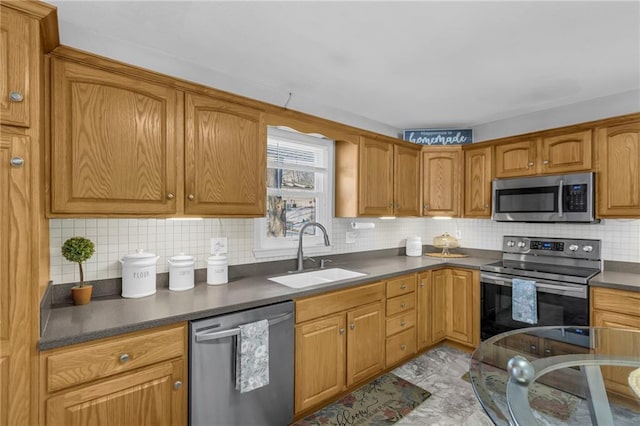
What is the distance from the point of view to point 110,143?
1644mm

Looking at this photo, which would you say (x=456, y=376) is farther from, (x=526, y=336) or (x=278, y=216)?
(x=278, y=216)

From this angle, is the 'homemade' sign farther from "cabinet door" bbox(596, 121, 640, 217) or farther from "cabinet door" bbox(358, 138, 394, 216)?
"cabinet door" bbox(596, 121, 640, 217)

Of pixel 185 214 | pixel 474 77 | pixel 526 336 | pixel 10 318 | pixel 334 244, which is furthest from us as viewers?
pixel 334 244

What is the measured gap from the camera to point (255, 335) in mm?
1758

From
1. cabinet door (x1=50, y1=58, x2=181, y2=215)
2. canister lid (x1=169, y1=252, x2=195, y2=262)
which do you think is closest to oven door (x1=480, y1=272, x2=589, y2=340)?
canister lid (x1=169, y1=252, x2=195, y2=262)

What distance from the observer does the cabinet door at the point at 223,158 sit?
6.30ft

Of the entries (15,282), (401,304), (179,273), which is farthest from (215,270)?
(401,304)

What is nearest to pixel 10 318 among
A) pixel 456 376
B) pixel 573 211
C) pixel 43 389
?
pixel 43 389

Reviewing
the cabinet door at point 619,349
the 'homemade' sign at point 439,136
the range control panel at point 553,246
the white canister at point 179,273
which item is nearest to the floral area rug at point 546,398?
the cabinet door at point 619,349

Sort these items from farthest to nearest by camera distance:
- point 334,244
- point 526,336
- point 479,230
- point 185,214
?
point 479,230
point 334,244
point 185,214
point 526,336

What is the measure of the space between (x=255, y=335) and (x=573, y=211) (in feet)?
9.08

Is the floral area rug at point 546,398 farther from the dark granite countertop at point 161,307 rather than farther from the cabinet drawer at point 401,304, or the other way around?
the cabinet drawer at point 401,304

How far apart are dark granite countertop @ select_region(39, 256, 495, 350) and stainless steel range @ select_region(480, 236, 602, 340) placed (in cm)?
117

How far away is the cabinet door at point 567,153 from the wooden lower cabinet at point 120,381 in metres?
3.19
